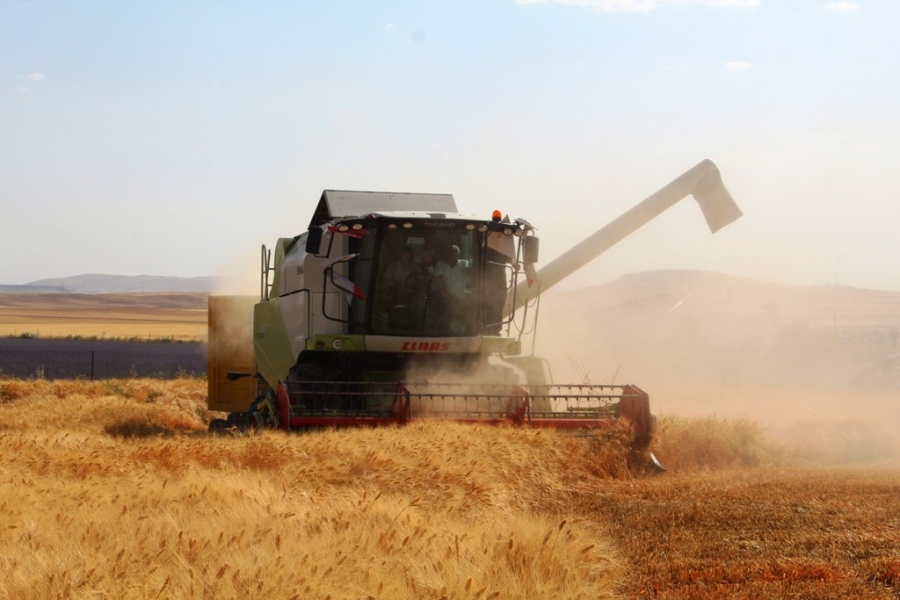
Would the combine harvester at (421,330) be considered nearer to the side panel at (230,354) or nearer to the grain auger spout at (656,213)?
the grain auger spout at (656,213)

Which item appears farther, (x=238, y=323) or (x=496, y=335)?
(x=238, y=323)

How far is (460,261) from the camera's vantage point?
1383 cm

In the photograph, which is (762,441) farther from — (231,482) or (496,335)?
(231,482)

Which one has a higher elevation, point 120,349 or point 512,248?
point 512,248

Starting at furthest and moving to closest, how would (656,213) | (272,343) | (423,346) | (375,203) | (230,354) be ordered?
(230,354) → (656,213) → (272,343) → (375,203) → (423,346)

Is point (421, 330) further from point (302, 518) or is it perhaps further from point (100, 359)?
point (100, 359)

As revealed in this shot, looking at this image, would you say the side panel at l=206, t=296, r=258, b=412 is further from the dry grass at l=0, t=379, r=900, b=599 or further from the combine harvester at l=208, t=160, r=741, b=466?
the dry grass at l=0, t=379, r=900, b=599

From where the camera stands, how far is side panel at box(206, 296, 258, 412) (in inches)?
757

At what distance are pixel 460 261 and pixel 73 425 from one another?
590cm

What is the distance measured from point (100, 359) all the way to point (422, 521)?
4238cm

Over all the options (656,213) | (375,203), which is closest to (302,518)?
(375,203)

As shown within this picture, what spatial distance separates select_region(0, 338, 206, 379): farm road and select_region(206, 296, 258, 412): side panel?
834cm

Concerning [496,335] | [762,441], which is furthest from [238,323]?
[762,441]

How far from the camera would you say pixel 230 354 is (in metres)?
19.3
